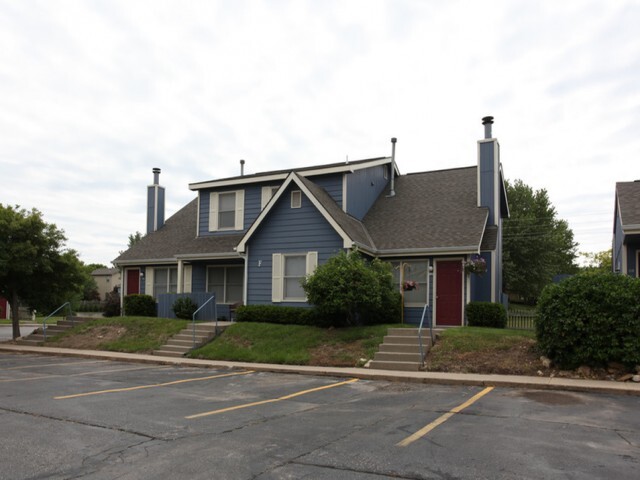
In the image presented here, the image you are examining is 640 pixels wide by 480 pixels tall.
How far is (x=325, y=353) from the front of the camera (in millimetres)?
15375

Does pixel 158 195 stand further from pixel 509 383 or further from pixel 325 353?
pixel 509 383

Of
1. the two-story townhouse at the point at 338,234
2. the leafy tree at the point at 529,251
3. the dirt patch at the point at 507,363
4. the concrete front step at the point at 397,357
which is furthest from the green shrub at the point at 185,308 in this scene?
the leafy tree at the point at 529,251

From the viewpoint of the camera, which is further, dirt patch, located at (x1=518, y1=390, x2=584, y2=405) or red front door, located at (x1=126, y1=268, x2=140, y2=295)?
red front door, located at (x1=126, y1=268, x2=140, y2=295)

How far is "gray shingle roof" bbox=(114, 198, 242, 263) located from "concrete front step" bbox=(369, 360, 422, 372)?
369 inches

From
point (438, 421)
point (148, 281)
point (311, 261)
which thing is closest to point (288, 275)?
point (311, 261)

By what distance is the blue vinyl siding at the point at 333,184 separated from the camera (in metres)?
21.1

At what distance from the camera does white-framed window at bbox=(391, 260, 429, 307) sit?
19.1 m

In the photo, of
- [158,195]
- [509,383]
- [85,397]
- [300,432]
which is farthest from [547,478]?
[158,195]

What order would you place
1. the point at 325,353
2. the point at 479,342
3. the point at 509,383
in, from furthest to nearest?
the point at 325,353 → the point at 479,342 → the point at 509,383

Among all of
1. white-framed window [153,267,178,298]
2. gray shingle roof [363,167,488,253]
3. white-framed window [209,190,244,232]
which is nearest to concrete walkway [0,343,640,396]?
gray shingle roof [363,167,488,253]

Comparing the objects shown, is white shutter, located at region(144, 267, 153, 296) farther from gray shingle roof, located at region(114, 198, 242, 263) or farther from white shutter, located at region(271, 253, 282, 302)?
white shutter, located at region(271, 253, 282, 302)

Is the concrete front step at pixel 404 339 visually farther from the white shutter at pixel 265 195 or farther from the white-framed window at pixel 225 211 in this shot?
the white-framed window at pixel 225 211

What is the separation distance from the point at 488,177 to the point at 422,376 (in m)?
11.0

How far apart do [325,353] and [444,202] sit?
9622mm
